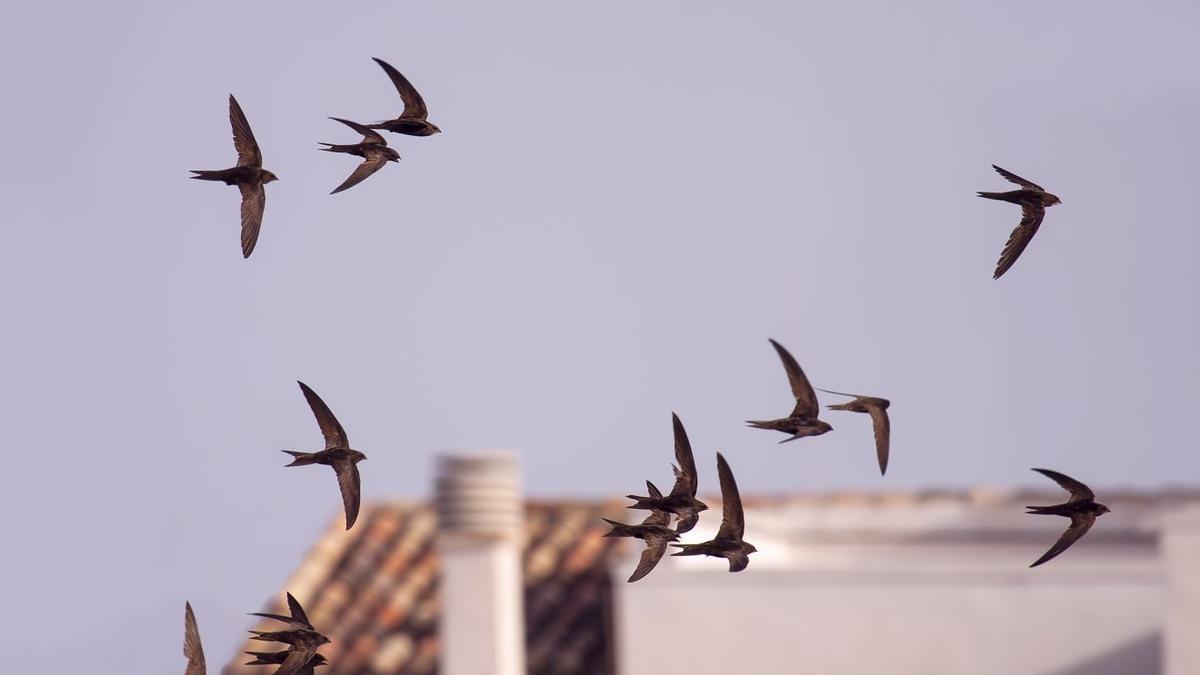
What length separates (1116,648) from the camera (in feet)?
95.8

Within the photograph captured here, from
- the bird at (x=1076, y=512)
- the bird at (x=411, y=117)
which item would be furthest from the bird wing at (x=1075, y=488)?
the bird at (x=411, y=117)

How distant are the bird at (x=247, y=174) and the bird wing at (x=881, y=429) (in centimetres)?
513

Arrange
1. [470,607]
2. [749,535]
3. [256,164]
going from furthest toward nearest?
[749,535], [470,607], [256,164]

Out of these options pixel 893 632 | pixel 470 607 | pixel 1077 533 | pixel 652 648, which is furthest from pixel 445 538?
pixel 1077 533

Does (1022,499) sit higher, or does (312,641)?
(1022,499)

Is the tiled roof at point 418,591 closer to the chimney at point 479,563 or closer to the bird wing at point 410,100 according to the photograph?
the chimney at point 479,563

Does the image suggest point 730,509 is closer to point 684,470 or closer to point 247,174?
point 684,470

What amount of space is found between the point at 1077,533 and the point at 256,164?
23.2 ft

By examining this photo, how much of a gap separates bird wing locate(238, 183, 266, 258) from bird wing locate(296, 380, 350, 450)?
1542 millimetres

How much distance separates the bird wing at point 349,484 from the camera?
22000mm

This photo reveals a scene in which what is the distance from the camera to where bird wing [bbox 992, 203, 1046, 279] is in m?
21.2

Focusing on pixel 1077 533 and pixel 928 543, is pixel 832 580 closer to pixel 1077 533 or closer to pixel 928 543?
pixel 928 543

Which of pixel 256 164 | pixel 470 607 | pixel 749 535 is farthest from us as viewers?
pixel 749 535

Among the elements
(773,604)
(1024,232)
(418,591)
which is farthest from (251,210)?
(418,591)
